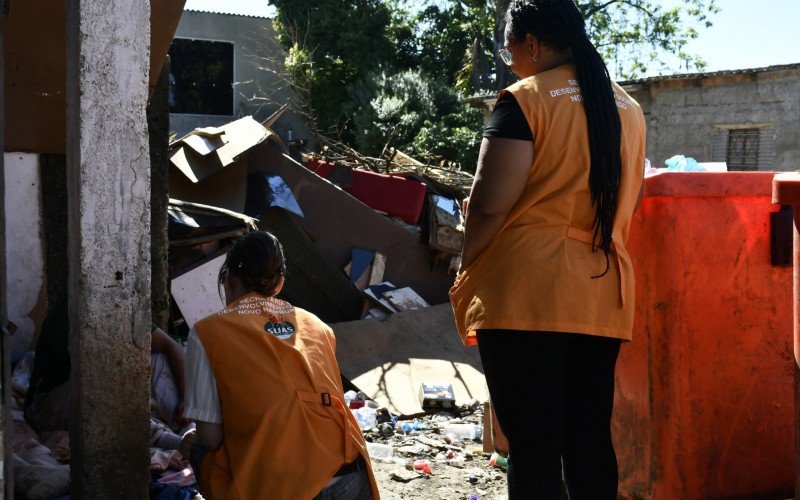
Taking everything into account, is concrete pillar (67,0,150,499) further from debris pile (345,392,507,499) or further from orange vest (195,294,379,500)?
debris pile (345,392,507,499)

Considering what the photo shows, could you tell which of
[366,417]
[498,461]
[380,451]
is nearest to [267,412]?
[498,461]

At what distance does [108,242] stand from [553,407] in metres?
1.51

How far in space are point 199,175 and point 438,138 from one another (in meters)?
13.9

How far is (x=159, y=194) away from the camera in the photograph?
5473mm

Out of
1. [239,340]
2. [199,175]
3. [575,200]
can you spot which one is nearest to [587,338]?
[575,200]

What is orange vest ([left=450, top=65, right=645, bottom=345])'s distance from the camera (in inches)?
91.0

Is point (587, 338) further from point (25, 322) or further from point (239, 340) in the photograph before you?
point (25, 322)

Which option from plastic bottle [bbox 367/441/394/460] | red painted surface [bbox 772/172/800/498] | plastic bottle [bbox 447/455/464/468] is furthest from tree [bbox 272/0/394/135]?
red painted surface [bbox 772/172/800/498]

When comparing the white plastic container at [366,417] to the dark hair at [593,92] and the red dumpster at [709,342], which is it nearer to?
the red dumpster at [709,342]

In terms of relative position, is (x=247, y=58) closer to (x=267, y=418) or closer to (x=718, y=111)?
(x=718, y=111)

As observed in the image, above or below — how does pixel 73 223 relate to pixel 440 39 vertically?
below

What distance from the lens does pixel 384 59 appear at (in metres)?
25.9

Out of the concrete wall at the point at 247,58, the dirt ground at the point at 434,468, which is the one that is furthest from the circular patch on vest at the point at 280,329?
the concrete wall at the point at 247,58

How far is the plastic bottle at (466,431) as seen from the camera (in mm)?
5293
